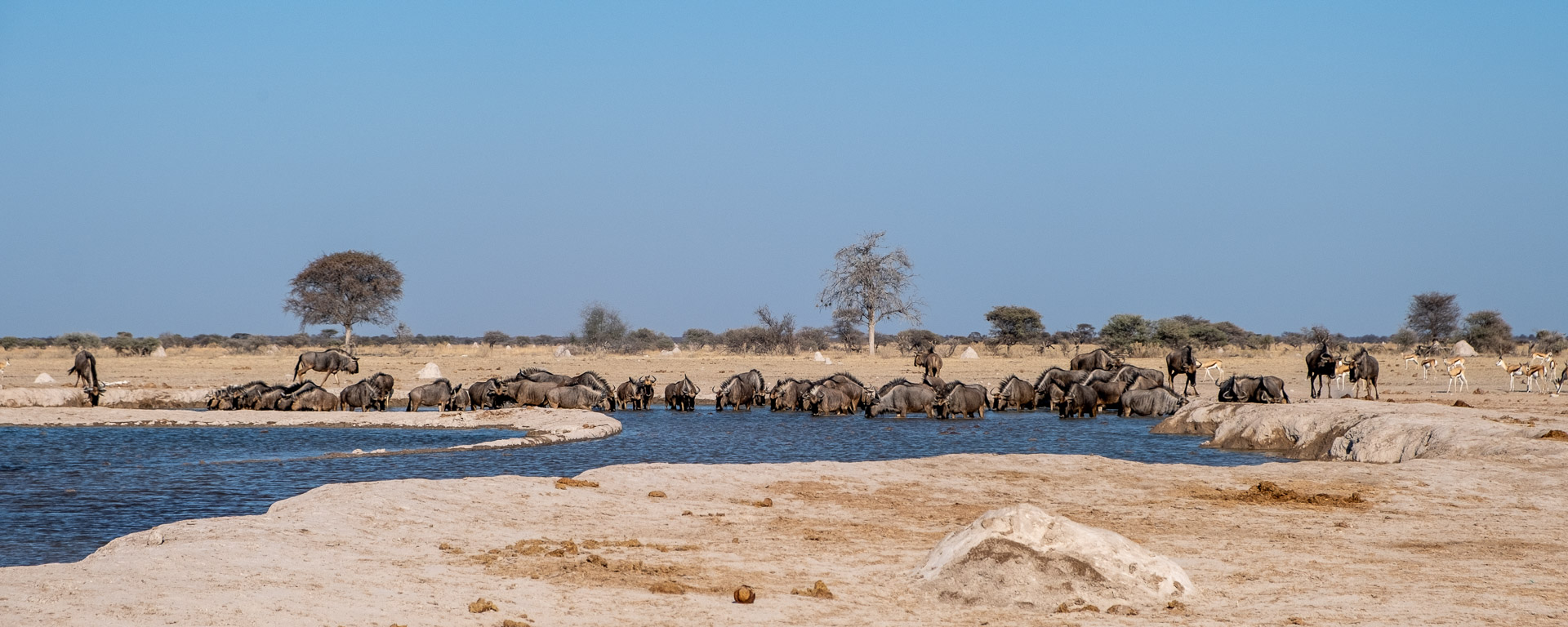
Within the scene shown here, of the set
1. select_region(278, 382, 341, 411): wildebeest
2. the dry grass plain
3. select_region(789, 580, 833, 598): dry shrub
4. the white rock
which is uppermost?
the dry grass plain

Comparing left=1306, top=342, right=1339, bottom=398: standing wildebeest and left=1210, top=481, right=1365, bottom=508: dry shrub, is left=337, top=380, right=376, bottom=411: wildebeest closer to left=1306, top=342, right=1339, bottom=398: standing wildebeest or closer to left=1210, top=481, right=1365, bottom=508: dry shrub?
left=1210, top=481, right=1365, bottom=508: dry shrub

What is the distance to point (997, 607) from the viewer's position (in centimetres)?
770

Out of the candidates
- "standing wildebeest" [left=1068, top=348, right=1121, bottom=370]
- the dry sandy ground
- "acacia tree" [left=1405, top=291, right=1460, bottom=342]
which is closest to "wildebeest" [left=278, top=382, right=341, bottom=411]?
the dry sandy ground

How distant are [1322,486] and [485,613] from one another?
1009cm

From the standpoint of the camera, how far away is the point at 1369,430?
1694 cm

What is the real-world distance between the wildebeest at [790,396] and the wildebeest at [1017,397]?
492 cm

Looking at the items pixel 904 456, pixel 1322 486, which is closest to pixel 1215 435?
pixel 904 456

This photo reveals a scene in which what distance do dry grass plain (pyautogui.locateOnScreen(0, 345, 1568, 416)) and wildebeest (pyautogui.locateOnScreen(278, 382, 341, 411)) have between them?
6026mm

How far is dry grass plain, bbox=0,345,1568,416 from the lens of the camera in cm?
3142

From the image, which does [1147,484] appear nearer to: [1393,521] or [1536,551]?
[1393,521]

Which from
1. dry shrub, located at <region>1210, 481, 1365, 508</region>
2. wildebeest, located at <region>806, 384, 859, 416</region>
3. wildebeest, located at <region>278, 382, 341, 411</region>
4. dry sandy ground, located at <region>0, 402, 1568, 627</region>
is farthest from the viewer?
wildebeest, located at <region>806, 384, 859, 416</region>

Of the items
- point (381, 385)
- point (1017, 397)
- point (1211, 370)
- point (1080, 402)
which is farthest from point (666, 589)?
point (1211, 370)

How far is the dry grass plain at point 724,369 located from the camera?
103ft

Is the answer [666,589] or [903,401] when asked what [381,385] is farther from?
[666,589]
